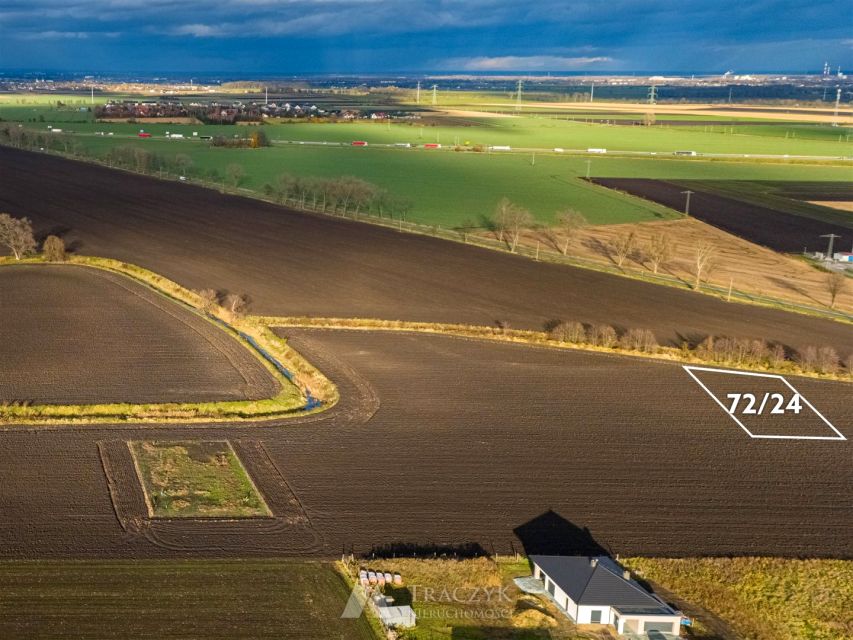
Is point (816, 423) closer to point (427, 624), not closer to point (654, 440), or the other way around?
point (654, 440)

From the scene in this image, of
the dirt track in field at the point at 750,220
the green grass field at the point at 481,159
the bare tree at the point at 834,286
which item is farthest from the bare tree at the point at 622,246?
the bare tree at the point at 834,286

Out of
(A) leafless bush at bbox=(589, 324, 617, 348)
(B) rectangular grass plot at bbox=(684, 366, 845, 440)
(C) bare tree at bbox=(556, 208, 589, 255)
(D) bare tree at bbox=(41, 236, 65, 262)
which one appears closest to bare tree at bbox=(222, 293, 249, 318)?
(D) bare tree at bbox=(41, 236, 65, 262)

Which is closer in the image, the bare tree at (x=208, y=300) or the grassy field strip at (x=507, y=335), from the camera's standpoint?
the grassy field strip at (x=507, y=335)

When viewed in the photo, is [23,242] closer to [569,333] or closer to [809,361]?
[569,333]

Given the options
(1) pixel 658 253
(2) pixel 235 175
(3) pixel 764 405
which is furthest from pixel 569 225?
(2) pixel 235 175

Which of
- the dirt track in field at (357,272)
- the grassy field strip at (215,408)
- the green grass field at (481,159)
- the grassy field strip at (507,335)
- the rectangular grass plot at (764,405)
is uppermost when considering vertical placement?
the green grass field at (481,159)

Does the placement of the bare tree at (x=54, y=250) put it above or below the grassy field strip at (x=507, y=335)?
above

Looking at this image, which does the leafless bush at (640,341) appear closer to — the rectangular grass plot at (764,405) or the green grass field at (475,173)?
the rectangular grass plot at (764,405)
